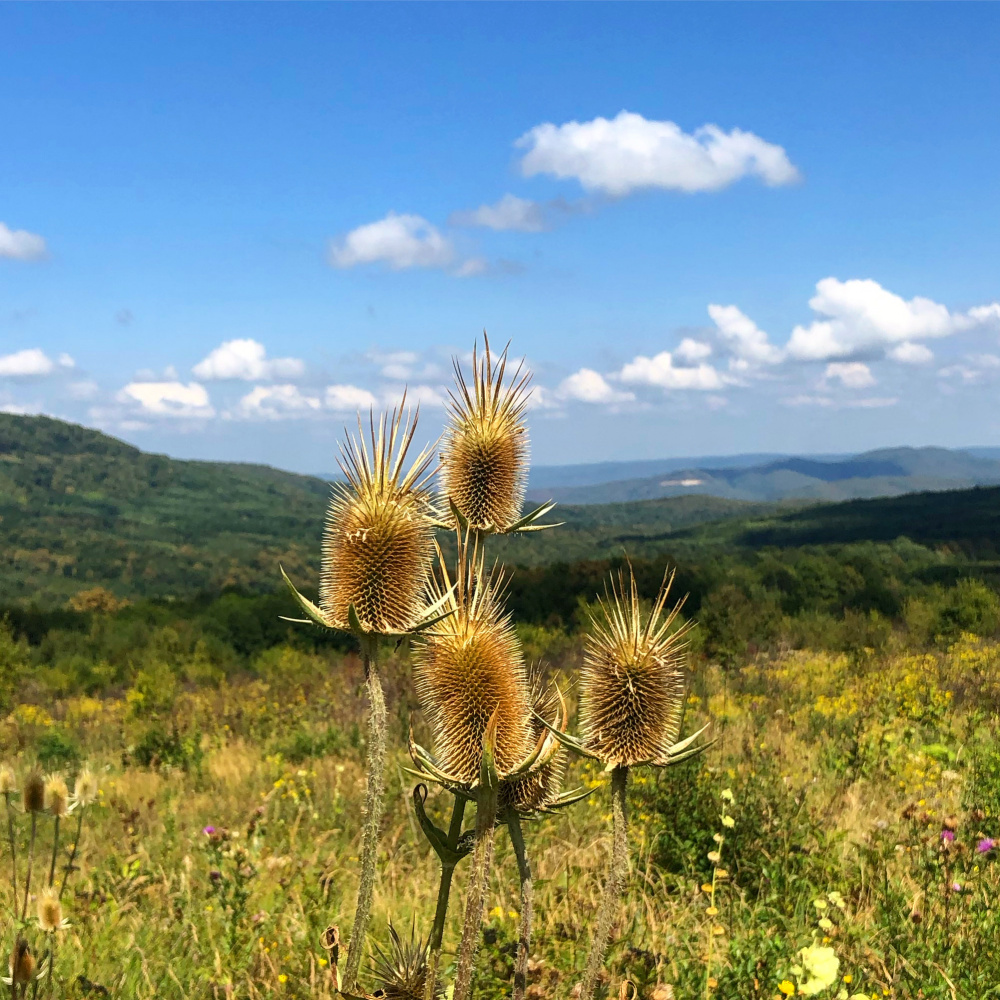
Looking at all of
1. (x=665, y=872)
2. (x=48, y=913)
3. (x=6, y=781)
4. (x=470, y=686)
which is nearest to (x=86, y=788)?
(x=6, y=781)

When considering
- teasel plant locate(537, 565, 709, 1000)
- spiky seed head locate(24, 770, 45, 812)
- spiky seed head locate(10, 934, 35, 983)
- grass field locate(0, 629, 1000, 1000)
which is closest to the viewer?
spiky seed head locate(10, 934, 35, 983)

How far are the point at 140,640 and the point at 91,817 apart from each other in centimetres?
2952

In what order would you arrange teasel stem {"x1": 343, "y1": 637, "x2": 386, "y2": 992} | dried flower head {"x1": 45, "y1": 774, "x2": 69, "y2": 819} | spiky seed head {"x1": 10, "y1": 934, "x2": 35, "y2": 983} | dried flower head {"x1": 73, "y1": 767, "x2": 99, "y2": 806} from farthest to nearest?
dried flower head {"x1": 73, "y1": 767, "x2": 99, "y2": 806} → dried flower head {"x1": 45, "y1": 774, "x2": 69, "y2": 819} → spiky seed head {"x1": 10, "y1": 934, "x2": 35, "y2": 983} → teasel stem {"x1": 343, "y1": 637, "x2": 386, "y2": 992}

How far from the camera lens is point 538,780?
2734mm

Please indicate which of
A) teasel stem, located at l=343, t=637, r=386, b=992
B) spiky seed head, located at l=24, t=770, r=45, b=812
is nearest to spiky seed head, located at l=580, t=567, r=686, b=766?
teasel stem, located at l=343, t=637, r=386, b=992

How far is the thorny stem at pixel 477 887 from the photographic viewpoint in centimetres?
221

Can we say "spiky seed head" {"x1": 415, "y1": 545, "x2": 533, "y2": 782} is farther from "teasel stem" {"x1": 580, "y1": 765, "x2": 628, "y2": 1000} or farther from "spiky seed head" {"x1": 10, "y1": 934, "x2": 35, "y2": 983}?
"spiky seed head" {"x1": 10, "y1": 934, "x2": 35, "y2": 983}

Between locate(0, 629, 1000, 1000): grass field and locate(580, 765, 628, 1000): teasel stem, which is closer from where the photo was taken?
locate(580, 765, 628, 1000): teasel stem

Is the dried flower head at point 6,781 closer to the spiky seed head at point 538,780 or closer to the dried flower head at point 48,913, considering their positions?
the dried flower head at point 48,913

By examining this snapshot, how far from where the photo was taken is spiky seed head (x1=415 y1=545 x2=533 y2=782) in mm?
2580

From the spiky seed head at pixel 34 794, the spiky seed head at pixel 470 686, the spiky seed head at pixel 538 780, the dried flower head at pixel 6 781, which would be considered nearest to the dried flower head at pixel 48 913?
the spiky seed head at pixel 34 794

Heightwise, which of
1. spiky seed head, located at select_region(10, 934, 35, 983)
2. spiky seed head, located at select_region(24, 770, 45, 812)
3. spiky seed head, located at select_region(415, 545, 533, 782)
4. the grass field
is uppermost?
spiky seed head, located at select_region(415, 545, 533, 782)

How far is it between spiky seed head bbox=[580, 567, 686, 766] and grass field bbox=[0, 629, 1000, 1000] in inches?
33.9

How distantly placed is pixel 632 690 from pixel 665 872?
352 cm
